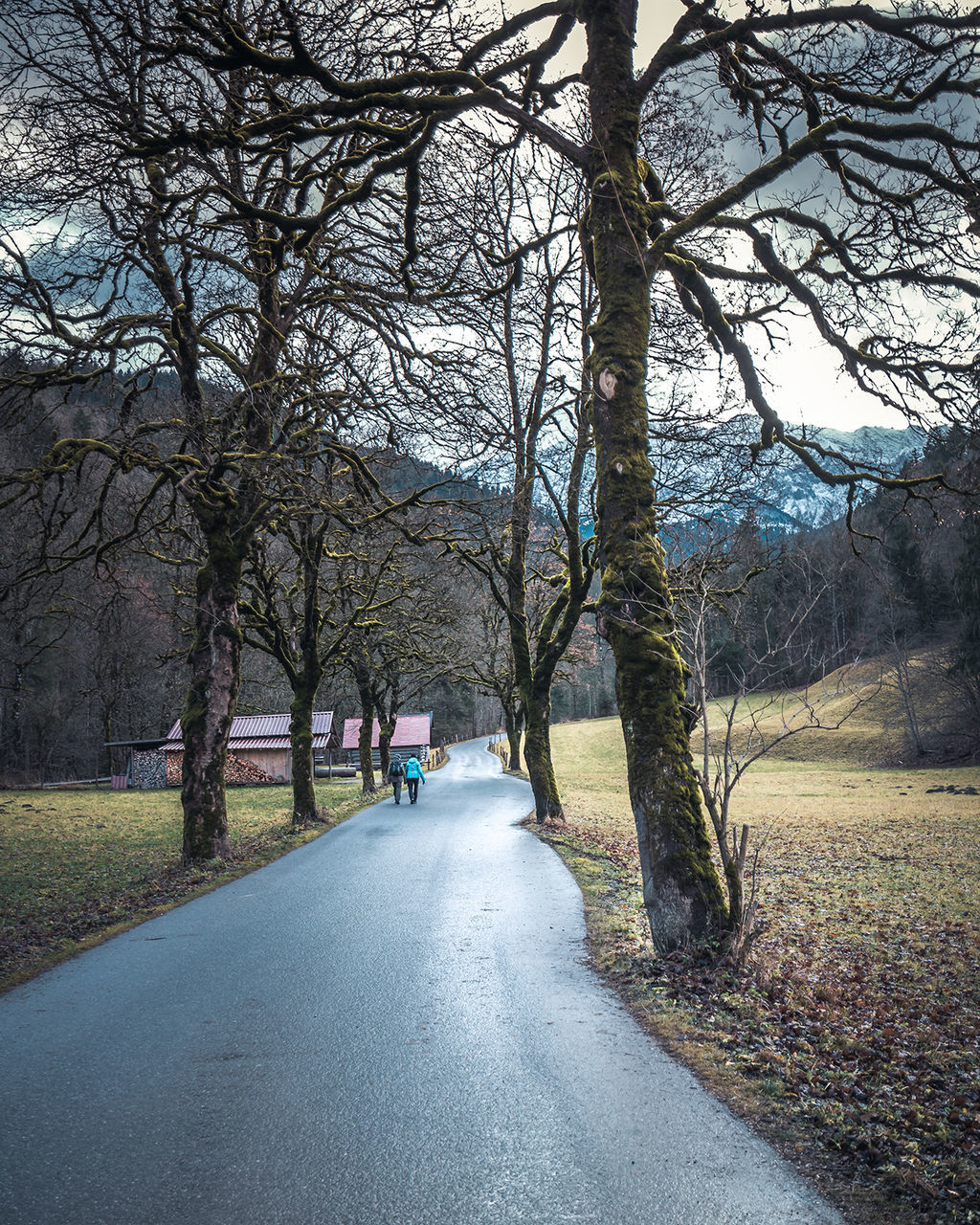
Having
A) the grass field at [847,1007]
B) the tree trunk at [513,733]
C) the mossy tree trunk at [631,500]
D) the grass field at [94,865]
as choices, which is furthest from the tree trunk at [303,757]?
the tree trunk at [513,733]

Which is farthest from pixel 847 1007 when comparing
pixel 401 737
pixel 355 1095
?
pixel 401 737

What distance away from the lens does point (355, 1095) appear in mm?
4090

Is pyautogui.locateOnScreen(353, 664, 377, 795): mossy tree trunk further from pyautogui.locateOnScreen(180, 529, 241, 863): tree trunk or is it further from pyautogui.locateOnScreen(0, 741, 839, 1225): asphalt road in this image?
pyautogui.locateOnScreen(0, 741, 839, 1225): asphalt road

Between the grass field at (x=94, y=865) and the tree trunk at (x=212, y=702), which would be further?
the tree trunk at (x=212, y=702)

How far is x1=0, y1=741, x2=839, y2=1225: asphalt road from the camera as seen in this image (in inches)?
122

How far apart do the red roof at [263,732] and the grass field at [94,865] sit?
15694mm

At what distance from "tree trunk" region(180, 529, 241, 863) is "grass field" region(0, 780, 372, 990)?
2.06ft

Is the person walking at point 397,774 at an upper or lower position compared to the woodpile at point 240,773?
upper

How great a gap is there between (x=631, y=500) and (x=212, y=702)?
8.55 metres

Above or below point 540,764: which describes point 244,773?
below

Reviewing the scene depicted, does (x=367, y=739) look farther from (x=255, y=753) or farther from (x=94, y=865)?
(x=94, y=865)

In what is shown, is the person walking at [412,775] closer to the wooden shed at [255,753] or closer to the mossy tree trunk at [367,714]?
the mossy tree trunk at [367,714]

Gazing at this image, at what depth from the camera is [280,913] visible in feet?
29.1

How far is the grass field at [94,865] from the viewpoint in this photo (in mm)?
8414
